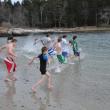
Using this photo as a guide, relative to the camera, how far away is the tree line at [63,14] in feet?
417

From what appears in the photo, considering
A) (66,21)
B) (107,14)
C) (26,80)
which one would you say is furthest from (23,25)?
(26,80)

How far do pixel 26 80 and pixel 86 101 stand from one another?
4842 millimetres

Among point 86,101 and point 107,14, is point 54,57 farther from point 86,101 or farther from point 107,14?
point 107,14

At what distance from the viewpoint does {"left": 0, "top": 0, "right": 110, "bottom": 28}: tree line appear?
12719cm

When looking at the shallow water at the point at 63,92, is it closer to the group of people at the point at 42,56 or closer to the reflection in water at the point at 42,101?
the reflection in water at the point at 42,101

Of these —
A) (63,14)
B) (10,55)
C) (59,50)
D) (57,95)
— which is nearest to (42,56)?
(57,95)

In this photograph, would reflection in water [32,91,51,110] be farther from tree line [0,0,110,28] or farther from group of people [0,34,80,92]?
tree line [0,0,110,28]

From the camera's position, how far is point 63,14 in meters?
127

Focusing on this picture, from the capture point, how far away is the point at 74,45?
26.5m

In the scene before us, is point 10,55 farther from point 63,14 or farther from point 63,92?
point 63,14

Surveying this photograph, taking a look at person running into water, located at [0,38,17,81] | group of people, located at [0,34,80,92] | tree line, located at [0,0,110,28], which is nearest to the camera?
group of people, located at [0,34,80,92]

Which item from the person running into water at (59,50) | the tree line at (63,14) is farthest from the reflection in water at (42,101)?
the tree line at (63,14)

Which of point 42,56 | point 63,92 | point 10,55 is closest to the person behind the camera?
point 42,56

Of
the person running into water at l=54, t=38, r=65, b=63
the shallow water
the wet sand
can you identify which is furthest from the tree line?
the wet sand
